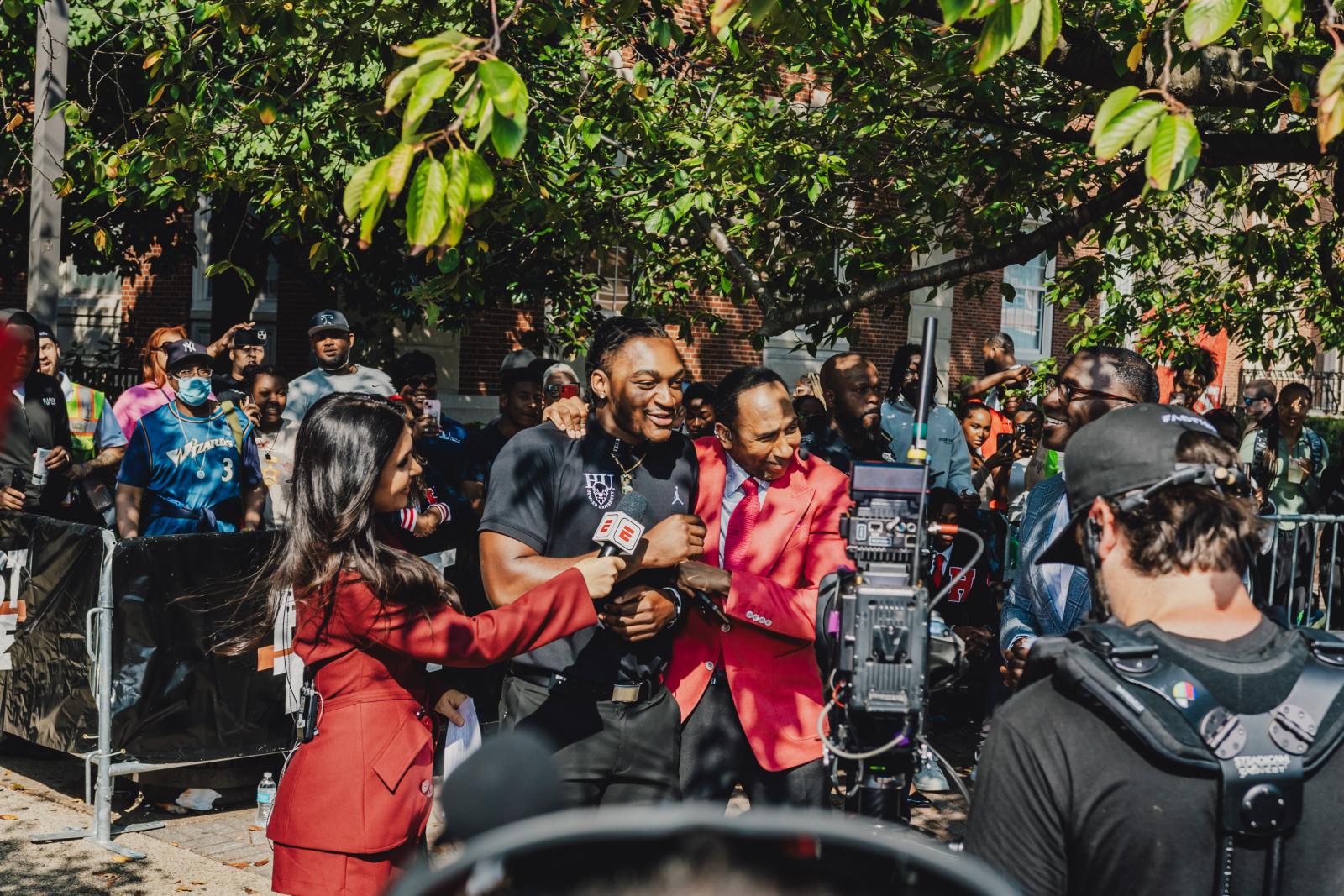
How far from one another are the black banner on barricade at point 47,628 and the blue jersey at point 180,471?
0.65 meters

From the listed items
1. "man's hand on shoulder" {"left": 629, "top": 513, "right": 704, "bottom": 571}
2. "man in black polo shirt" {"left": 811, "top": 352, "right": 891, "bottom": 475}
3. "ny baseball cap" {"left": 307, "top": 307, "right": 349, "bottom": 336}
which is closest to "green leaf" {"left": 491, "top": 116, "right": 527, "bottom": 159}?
"man's hand on shoulder" {"left": 629, "top": 513, "right": 704, "bottom": 571}

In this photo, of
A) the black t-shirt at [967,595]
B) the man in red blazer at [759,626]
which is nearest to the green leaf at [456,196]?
the man in red blazer at [759,626]

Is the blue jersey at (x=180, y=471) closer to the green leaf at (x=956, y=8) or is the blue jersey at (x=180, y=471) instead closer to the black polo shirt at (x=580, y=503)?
the black polo shirt at (x=580, y=503)

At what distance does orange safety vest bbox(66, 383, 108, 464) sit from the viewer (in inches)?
336

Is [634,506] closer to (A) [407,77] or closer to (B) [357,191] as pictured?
(B) [357,191]

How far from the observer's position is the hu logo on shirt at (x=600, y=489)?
3.97 m

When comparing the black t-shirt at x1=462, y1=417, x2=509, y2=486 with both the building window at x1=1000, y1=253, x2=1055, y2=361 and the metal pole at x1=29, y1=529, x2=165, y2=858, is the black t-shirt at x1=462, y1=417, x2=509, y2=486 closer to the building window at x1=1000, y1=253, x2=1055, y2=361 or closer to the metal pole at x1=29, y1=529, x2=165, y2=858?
the metal pole at x1=29, y1=529, x2=165, y2=858

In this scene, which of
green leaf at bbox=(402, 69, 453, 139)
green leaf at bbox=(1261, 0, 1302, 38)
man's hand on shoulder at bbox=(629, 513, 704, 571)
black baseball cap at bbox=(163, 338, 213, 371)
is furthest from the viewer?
black baseball cap at bbox=(163, 338, 213, 371)

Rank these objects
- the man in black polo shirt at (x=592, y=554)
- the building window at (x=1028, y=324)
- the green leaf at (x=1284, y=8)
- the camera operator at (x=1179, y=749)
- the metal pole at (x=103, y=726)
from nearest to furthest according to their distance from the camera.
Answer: the camera operator at (x=1179, y=749), the green leaf at (x=1284, y=8), the man in black polo shirt at (x=592, y=554), the metal pole at (x=103, y=726), the building window at (x=1028, y=324)

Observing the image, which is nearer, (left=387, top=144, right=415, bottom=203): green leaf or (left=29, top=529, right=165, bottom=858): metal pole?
(left=387, top=144, right=415, bottom=203): green leaf

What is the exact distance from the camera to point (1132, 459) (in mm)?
2232

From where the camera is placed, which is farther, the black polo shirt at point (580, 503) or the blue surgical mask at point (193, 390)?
the blue surgical mask at point (193, 390)

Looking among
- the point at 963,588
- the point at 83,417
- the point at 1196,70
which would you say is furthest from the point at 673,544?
the point at 83,417

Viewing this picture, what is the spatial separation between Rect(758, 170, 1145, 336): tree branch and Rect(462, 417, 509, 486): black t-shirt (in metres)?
1.92
